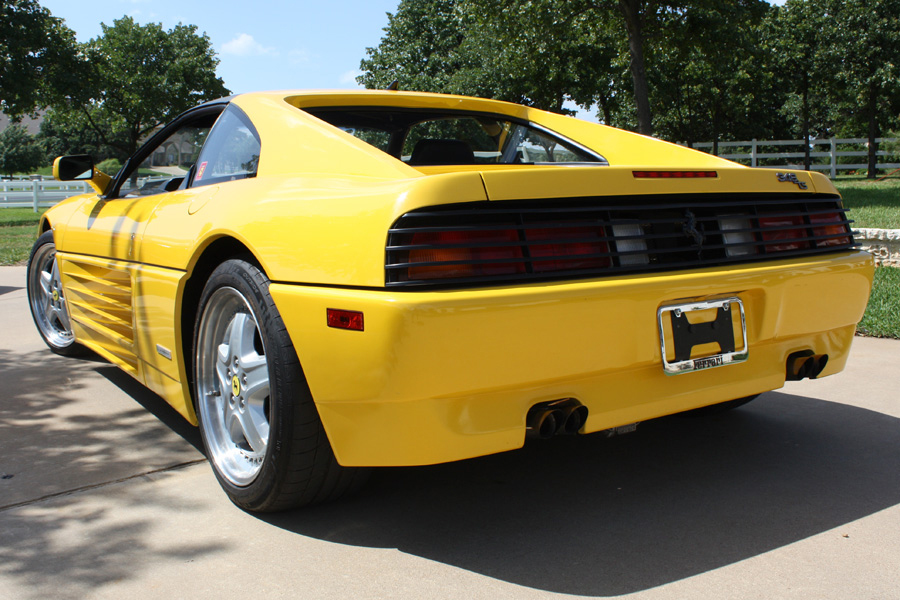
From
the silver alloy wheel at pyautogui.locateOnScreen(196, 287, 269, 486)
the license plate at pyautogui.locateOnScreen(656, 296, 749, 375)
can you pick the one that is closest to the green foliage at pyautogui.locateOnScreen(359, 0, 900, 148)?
the license plate at pyautogui.locateOnScreen(656, 296, 749, 375)

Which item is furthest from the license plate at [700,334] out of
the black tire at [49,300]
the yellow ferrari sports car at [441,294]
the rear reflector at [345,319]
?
the black tire at [49,300]

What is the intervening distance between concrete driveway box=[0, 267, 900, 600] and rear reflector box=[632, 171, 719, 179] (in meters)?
1.09

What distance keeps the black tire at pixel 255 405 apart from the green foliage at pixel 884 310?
4167mm

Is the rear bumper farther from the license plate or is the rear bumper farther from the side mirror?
the side mirror

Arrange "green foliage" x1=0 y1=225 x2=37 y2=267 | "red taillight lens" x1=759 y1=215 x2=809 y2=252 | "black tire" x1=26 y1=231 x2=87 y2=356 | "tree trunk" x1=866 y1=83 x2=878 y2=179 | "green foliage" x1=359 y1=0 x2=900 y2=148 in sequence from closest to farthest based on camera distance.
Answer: "red taillight lens" x1=759 y1=215 x2=809 y2=252, "black tire" x1=26 y1=231 x2=87 y2=356, "green foliage" x1=0 y1=225 x2=37 y2=267, "green foliage" x1=359 y1=0 x2=900 y2=148, "tree trunk" x1=866 y1=83 x2=878 y2=179

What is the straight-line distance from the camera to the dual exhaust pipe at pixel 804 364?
2.74 m

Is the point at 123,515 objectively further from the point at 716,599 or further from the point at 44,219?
the point at 44,219

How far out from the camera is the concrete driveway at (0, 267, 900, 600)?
2.13 meters

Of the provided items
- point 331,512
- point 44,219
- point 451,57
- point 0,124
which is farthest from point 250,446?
point 0,124

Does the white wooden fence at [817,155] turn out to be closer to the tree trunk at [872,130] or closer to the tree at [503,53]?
the tree trunk at [872,130]

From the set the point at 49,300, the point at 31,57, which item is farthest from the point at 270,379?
the point at 31,57

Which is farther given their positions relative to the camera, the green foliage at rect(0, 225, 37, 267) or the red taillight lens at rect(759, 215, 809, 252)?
the green foliage at rect(0, 225, 37, 267)

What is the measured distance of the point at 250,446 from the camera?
2.76m

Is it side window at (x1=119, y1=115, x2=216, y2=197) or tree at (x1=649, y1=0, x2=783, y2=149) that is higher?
tree at (x1=649, y1=0, x2=783, y2=149)
